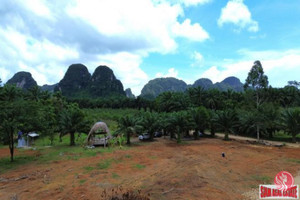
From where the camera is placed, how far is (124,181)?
28.8ft

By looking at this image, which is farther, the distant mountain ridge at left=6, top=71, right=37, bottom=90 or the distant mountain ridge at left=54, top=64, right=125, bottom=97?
the distant mountain ridge at left=54, top=64, right=125, bottom=97

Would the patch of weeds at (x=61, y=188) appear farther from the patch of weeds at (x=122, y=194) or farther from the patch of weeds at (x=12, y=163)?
the patch of weeds at (x=12, y=163)

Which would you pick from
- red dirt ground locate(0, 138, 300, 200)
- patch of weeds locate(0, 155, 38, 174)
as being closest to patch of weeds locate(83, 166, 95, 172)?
red dirt ground locate(0, 138, 300, 200)

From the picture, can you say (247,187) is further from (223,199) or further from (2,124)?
(2,124)

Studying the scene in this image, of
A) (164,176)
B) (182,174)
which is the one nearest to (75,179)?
(164,176)

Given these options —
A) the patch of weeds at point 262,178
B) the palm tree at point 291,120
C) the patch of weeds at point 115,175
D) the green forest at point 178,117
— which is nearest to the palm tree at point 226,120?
the green forest at point 178,117

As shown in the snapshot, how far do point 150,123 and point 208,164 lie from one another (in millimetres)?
10748

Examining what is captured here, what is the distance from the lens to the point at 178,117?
21.2 meters

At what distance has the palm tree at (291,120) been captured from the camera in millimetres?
20164

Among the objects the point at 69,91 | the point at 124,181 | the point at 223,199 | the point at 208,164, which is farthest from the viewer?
the point at 69,91

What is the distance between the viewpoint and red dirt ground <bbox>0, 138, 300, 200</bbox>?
7.46m

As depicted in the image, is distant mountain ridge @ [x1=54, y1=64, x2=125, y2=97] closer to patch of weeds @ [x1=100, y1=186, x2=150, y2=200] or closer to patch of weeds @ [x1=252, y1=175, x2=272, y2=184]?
patch of weeds @ [x1=252, y1=175, x2=272, y2=184]

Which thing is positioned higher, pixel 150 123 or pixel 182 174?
pixel 150 123

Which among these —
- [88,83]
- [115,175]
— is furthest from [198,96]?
[88,83]
